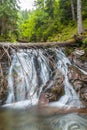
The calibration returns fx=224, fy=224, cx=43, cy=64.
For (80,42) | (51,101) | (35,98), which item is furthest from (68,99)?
(80,42)

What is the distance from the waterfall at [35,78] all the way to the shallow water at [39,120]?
37.2 inches

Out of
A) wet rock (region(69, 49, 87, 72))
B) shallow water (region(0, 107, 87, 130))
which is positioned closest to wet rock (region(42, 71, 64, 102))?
shallow water (region(0, 107, 87, 130))

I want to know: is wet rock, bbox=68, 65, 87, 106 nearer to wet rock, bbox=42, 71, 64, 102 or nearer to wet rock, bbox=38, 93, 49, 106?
wet rock, bbox=42, 71, 64, 102

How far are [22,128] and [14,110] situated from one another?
2032mm

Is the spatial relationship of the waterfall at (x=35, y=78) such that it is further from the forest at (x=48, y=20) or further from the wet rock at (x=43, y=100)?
the forest at (x=48, y=20)

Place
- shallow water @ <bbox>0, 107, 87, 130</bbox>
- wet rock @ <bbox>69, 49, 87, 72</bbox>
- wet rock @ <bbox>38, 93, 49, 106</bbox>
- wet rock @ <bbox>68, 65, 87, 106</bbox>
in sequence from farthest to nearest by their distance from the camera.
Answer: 1. wet rock @ <bbox>69, 49, 87, 72</bbox>
2. wet rock @ <bbox>38, 93, 49, 106</bbox>
3. wet rock @ <bbox>68, 65, 87, 106</bbox>
4. shallow water @ <bbox>0, 107, 87, 130</bbox>

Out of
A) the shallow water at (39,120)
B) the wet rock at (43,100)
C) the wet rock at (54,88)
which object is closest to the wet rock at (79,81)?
the wet rock at (54,88)

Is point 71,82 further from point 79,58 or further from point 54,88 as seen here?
point 79,58

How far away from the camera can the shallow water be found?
7754mm

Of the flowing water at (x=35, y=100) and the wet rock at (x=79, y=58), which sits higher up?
the wet rock at (x=79, y=58)

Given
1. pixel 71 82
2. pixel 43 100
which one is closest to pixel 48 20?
pixel 71 82

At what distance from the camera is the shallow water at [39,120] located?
7.75 meters

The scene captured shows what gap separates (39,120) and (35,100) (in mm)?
2341

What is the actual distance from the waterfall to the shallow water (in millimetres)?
944
